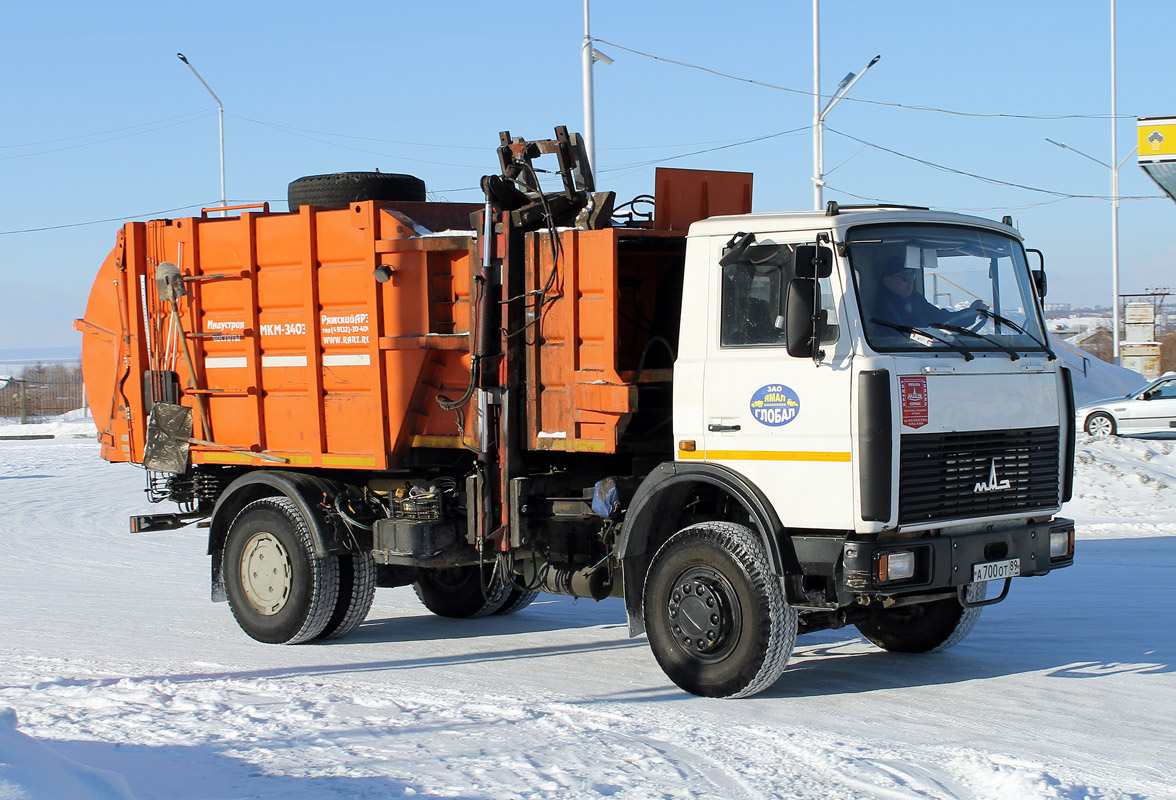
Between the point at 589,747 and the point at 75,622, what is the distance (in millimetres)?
5697

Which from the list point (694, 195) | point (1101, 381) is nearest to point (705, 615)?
point (694, 195)

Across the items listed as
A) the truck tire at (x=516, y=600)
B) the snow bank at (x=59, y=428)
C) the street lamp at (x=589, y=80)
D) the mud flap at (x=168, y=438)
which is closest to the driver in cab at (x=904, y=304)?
the truck tire at (x=516, y=600)

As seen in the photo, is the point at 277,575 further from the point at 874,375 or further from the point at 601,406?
the point at 874,375

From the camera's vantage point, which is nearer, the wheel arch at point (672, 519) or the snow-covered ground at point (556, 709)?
the snow-covered ground at point (556, 709)

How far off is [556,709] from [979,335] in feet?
10.4

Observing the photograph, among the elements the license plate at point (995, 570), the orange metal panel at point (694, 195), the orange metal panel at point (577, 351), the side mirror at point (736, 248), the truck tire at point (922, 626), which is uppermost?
the orange metal panel at point (694, 195)

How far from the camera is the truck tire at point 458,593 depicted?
10.2m

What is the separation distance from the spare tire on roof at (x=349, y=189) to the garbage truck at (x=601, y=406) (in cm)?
3

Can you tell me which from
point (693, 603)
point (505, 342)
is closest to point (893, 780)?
point (693, 603)

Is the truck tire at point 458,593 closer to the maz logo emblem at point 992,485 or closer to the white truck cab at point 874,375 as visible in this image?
the white truck cab at point 874,375

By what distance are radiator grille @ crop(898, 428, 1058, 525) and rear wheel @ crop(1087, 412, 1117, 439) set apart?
1978 cm

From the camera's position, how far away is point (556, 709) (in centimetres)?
671

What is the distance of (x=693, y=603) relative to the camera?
23.4ft

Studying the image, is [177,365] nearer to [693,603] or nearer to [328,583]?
[328,583]
